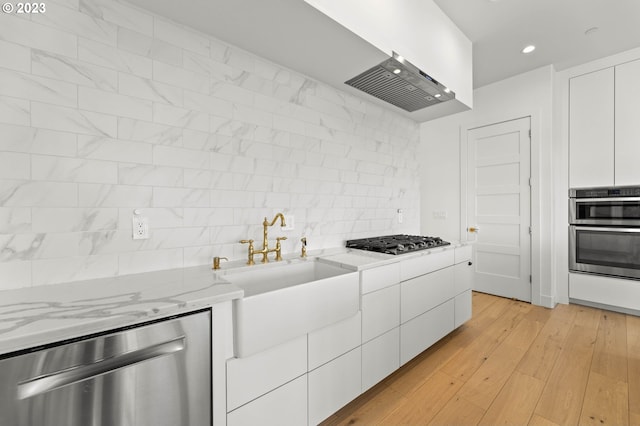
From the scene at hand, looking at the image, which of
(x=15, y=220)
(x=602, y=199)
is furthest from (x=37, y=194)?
(x=602, y=199)

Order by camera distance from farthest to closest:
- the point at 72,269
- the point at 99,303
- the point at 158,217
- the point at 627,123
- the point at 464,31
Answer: the point at 627,123
the point at 464,31
the point at 158,217
the point at 72,269
the point at 99,303

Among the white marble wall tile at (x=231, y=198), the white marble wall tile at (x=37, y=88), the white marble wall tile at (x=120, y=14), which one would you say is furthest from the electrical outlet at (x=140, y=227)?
the white marble wall tile at (x=120, y=14)

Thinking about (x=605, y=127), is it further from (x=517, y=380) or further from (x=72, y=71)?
(x=72, y=71)

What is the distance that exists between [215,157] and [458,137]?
11.6ft

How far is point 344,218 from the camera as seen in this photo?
226 centimetres

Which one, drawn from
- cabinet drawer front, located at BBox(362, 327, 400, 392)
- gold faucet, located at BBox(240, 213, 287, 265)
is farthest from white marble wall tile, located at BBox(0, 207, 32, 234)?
cabinet drawer front, located at BBox(362, 327, 400, 392)

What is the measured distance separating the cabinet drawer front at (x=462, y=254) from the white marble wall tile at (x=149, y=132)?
233 cm

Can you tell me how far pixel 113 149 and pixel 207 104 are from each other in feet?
1.74

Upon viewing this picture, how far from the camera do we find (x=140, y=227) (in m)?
1.31

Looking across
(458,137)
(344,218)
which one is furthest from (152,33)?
(458,137)

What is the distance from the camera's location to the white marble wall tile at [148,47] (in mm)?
1276

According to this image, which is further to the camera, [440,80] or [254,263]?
[440,80]

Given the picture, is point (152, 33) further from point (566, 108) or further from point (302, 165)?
point (566, 108)

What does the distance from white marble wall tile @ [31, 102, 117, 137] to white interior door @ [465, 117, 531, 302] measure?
12.9 feet
